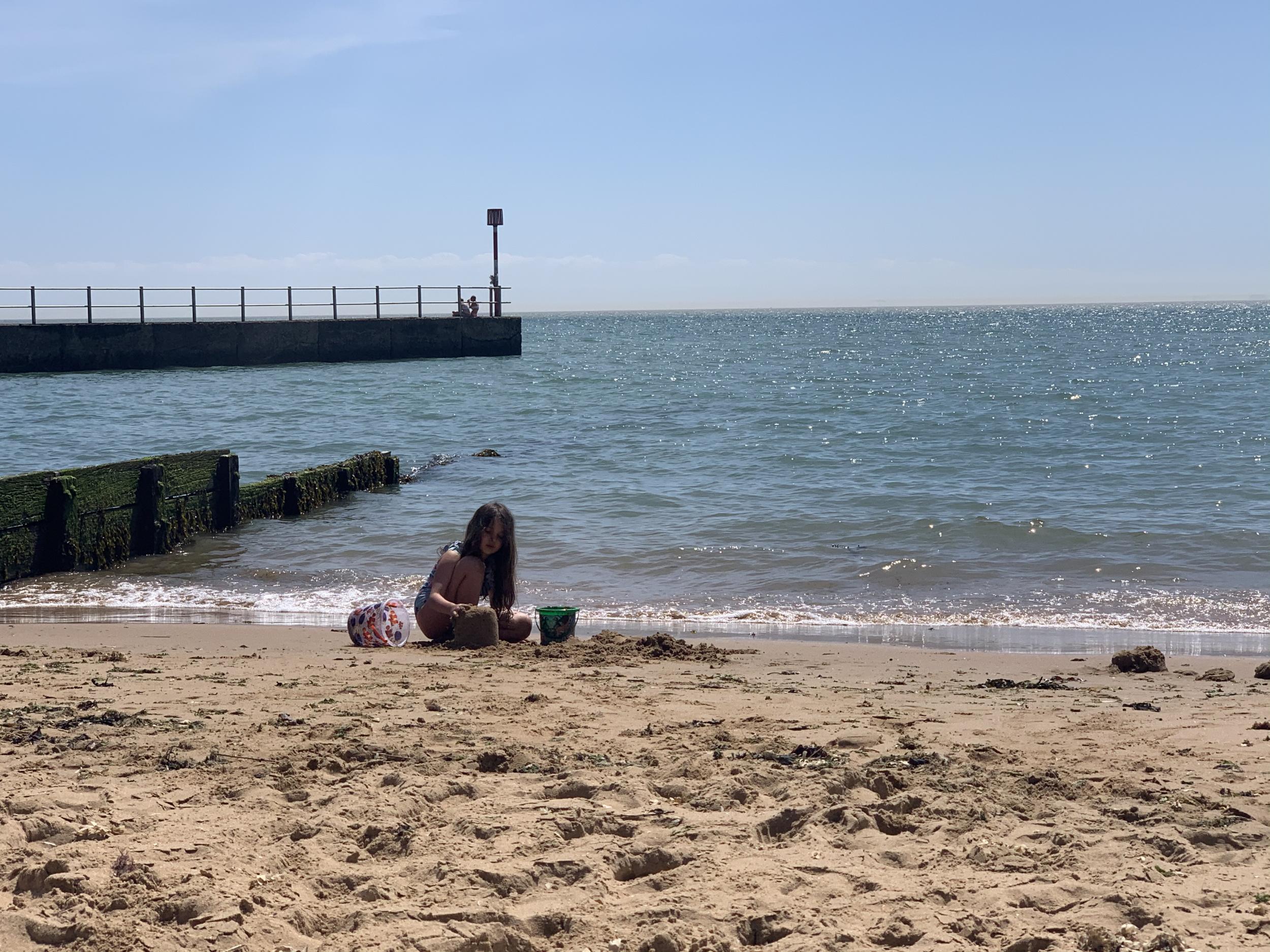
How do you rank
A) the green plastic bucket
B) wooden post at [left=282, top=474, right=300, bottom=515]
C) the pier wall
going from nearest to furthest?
1. the green plastic bucket
2. wooden post at [left=282, top=474, right=300, bottom=515]
3. the pier wall

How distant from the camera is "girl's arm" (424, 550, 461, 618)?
26.1 ft

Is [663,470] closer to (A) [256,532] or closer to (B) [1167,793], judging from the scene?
(A) [256,532]

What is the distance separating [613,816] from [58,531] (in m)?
9.22

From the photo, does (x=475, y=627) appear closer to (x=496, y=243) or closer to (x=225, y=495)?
(x=225, y=495)

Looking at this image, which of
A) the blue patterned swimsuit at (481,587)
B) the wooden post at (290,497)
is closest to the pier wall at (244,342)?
the wooden post at (290,497)

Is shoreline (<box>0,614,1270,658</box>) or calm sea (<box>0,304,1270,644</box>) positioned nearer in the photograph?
shoreline (<box>0,614,1270,658</box>)

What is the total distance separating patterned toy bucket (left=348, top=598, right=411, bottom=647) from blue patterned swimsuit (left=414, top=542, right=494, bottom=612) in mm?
200

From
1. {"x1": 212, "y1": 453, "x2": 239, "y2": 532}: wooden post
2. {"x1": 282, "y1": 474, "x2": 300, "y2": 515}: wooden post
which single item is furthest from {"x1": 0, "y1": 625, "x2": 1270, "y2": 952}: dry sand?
{"x1": 282, "y1": 474, "x2": 300, "y2": 515}: wooden post

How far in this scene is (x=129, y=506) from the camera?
12.7 m

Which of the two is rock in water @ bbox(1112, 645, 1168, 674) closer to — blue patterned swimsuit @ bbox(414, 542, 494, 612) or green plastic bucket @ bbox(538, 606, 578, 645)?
green plastic bucket @ bbox(538, 606, 578, 645)

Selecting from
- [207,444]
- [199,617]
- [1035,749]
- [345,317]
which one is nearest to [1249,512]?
[1035,749]

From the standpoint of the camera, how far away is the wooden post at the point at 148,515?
1274 centimetres

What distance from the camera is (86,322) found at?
125 ft

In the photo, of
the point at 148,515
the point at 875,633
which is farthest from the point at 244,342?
the point at 875,633
